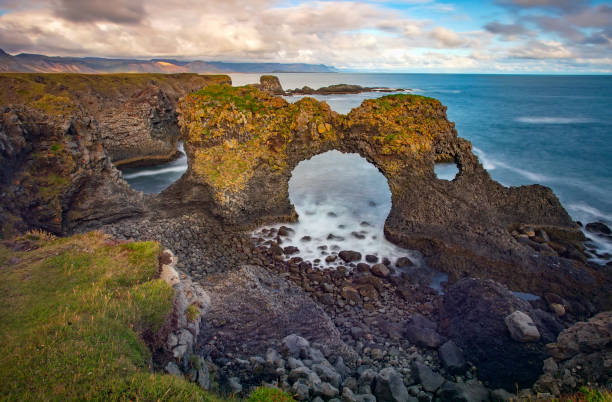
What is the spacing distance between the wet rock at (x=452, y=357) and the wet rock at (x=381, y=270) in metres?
5.54

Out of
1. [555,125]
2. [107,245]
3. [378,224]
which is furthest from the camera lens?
[555,125]

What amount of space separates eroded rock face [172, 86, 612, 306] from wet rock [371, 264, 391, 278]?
3640 mm

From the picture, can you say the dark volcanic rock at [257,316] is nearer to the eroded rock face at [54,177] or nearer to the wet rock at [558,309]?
the eroded rock face at [54,177]

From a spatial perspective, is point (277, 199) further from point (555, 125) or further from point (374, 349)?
point (555, 125)

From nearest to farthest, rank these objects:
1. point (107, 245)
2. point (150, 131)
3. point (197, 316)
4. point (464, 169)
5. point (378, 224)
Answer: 1. point (197, 316)
2. point (107, 245)
3. point (464, 169)
4. point (378, 224)
5. point (150, 131)

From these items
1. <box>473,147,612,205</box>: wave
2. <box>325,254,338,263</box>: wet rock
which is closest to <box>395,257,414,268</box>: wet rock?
<box>325,254,338,263</box>: wet rock

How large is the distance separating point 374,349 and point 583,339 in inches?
275

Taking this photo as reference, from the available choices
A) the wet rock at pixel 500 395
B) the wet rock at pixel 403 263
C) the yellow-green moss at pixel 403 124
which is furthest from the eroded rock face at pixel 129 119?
the wet rock at pixel 500 395

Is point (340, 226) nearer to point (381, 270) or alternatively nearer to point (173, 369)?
point (381, 270)

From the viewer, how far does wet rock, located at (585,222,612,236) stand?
23.8 meters

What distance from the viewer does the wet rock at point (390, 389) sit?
9820mm

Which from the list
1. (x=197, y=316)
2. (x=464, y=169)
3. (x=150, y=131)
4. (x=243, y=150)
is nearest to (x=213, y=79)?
(x=150, y=131)

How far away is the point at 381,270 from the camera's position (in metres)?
18.3

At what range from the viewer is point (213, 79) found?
88438 millimetres
